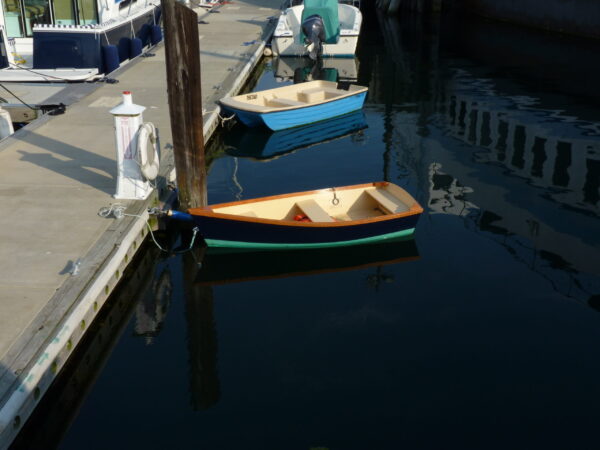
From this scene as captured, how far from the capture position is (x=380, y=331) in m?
9.77

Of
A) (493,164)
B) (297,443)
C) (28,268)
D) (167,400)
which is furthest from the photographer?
(493,164)

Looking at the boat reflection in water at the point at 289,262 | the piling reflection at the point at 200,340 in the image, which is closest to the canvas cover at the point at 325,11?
the boat reflection in water at the point at 289,262

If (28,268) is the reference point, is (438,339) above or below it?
below

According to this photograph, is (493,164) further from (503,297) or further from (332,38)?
(332,38)

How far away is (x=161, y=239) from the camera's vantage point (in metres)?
12.2

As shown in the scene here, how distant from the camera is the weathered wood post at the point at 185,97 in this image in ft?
36.7

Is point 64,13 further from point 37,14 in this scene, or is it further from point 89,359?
point 89,359

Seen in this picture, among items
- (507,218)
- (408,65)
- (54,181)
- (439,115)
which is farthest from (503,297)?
(408,65)

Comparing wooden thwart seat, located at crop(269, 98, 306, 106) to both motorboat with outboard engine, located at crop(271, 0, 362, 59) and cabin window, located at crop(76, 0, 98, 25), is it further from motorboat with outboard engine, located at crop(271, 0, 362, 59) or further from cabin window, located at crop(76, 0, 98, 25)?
motorboat with outboard engine, located at crop(271, 0, 362, 59)

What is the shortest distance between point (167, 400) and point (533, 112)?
Result: 16.2m

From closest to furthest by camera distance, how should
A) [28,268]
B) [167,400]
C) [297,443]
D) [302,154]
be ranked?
[297,443] < [167,400] < [28,268] < [302,154]

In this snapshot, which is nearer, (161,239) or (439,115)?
(161,239)

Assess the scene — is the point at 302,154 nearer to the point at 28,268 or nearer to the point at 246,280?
the point at 246,280

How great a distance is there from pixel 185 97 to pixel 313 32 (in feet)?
57.6
